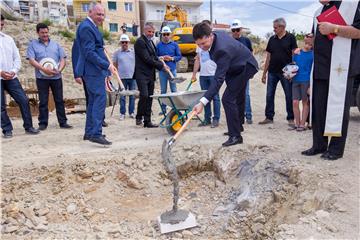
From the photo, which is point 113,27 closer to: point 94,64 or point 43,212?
point 94,64

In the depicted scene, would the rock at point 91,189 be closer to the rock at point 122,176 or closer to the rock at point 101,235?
the rock at point 122,176

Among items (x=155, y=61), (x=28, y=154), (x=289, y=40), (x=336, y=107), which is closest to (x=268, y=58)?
(x=289, y=40)

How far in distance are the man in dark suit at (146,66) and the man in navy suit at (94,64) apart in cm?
115

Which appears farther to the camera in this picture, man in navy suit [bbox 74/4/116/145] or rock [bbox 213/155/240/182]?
man in navy suit [bbox 74/4/116/145]

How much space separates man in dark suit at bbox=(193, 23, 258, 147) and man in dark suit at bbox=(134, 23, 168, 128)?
169 centimetres

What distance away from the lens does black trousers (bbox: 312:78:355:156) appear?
12.2ft

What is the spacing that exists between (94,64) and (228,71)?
70.4 inches

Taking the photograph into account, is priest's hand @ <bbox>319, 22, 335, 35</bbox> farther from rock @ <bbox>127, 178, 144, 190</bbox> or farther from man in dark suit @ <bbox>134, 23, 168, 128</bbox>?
man in dark suit @ <bbox>134, 23, 168, 128</bbox>

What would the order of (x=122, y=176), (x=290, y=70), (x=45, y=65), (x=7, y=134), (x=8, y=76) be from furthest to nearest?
1. (x=45, y=65)
2. (x=7, y=134)
3. (x=290, y=70)
4. (x=8, y=76)
5. (x=122, y=176)

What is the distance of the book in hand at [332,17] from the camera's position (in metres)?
3.60

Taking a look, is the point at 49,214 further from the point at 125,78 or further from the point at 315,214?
the point at 125,78

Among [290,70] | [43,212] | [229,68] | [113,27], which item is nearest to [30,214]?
[43,212]

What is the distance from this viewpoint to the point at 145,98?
19.5 feet

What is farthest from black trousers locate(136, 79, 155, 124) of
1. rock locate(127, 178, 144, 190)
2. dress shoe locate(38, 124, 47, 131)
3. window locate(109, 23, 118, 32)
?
window locate(109, 23, 118, 32)
